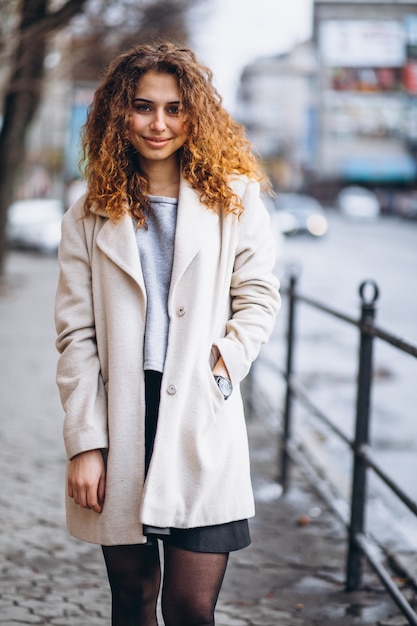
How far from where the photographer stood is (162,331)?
2.24 metres

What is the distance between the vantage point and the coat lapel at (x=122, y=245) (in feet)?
7.30

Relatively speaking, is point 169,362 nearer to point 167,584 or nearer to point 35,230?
point 167,584

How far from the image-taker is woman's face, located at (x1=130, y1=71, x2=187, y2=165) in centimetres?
232

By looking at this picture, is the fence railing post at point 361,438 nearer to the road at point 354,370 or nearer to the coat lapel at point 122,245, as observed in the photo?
the road at point 354,370

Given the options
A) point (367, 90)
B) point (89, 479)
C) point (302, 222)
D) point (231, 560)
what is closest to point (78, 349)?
point (89, 479)

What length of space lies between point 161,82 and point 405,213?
177 ft

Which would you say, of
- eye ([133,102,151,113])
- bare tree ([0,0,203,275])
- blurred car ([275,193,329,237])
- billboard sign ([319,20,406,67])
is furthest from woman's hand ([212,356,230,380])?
billboard sign ([319,20,406,67])

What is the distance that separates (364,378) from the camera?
3.67 meters

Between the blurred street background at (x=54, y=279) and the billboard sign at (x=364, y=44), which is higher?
the billboard sign at (x=364, y=44)

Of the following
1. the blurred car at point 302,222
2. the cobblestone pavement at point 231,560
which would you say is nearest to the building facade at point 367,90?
the blurred car at point 302,222

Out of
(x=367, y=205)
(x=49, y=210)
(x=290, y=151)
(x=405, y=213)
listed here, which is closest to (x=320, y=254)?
(x=49, y=210)

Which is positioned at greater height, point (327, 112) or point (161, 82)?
point (327, 112)

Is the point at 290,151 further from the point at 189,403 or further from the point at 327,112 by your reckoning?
the point at 189,403

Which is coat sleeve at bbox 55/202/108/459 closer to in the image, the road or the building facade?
the road
